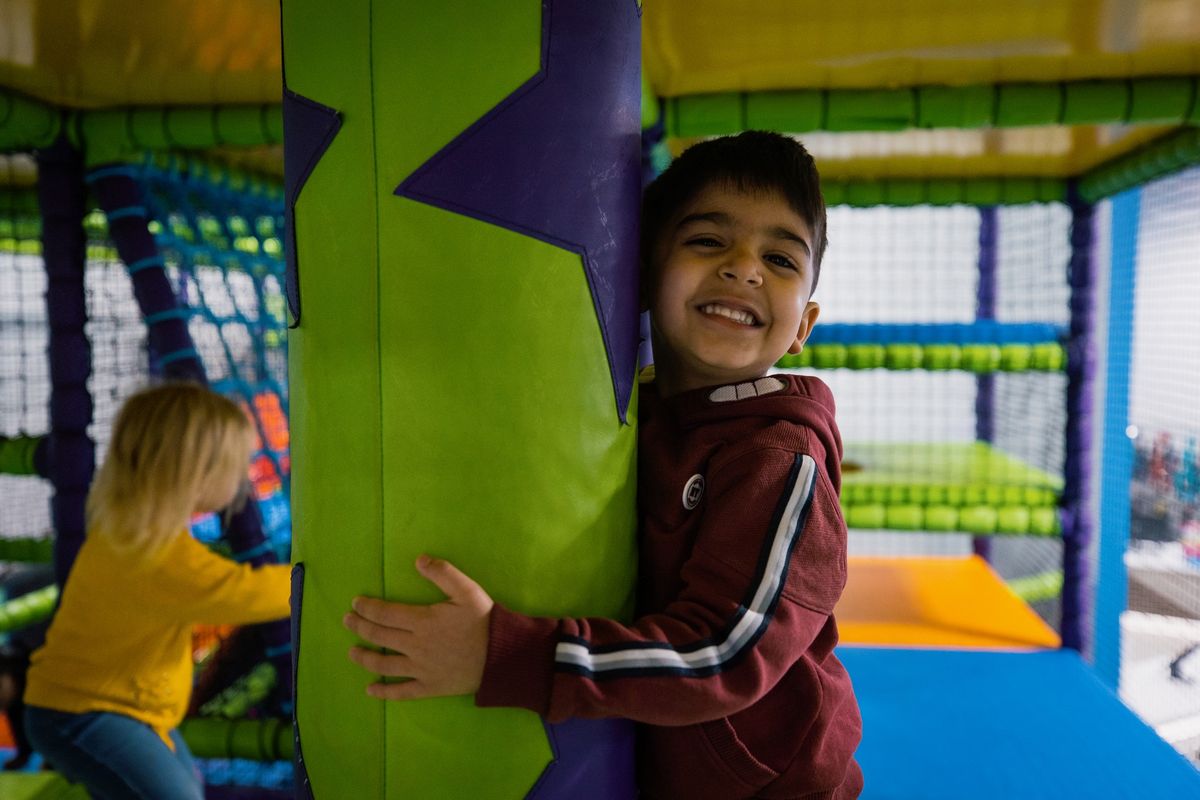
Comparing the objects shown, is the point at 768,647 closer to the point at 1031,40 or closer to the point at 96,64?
the point at 1031,40

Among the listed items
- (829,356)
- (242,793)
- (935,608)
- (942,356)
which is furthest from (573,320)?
(935,608)

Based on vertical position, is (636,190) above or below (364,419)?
above

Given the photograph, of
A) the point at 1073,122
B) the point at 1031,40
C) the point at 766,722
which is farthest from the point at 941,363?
the point at 766,722

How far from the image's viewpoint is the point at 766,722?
0.59 meters

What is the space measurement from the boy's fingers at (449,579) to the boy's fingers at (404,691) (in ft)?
0.19

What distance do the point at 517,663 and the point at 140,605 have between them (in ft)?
3.14

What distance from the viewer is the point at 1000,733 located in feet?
5.38

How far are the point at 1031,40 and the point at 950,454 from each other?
74.7 inches

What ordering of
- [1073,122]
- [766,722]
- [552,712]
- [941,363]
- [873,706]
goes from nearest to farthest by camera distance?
1. [552,712]
2. [766,722]
3. [1073,122]
4. [873,706]
5. [941,363]

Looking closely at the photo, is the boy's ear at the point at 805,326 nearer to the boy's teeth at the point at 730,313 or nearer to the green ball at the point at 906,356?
the boy's teeth at the point at 730,313

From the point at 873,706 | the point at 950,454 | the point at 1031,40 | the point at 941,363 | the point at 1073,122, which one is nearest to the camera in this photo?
the point at 1031,40

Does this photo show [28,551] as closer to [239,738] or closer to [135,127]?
[239,738]

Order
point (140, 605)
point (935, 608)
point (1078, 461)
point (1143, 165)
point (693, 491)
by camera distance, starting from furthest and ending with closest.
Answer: point (935, 608) → point (1078, 461) → point (1143, 165) → point (140, 605) → point (693, 491)

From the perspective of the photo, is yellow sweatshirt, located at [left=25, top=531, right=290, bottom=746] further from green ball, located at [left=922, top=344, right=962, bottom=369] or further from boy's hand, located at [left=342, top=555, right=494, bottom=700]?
green ball, located at [left=922, top=344, right=962, bottom=369]
